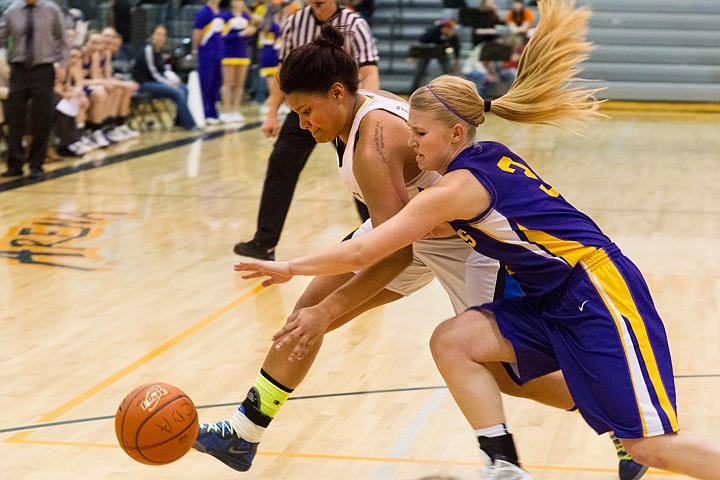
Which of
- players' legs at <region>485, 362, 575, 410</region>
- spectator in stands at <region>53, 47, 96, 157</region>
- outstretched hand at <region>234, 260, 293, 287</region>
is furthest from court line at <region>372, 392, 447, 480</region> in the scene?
spectator in stands at <region>53, 47, 96, 157</region>

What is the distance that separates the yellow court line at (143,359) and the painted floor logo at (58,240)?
1.23 metres

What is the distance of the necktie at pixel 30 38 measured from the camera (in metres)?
9.89

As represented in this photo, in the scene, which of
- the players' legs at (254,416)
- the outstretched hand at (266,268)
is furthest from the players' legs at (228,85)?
the outstretched hand at (266,268)

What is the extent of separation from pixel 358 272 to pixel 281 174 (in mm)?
3334

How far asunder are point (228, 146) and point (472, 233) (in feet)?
33.9

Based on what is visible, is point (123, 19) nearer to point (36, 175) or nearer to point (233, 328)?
point (36, 175)

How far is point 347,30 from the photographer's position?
20.9 feet

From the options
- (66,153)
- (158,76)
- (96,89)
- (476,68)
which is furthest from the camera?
(476,68)

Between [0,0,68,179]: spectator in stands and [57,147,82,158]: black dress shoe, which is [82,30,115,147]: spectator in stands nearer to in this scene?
[57,147,82,158]: black dress shoe

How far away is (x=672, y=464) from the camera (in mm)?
2830

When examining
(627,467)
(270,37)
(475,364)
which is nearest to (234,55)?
(270,37)

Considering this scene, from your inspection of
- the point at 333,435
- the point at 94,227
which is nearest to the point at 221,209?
the point at 94,227

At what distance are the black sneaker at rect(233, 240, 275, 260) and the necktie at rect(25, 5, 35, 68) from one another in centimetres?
419

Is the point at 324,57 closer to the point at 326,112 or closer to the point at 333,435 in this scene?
the point at 326,112
